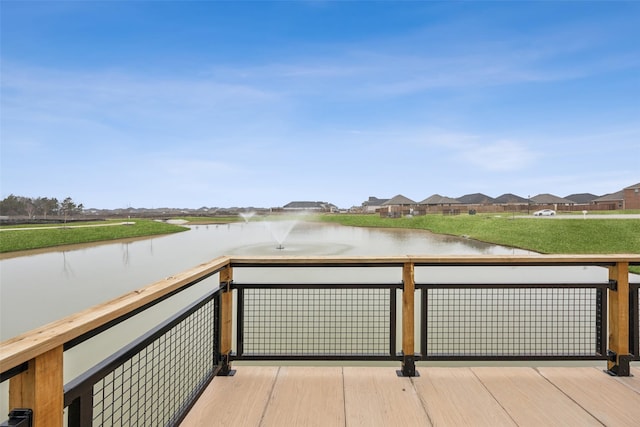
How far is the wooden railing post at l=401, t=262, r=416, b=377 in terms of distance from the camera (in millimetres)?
2406

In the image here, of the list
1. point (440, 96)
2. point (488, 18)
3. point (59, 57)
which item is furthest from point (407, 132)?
point (59, 57)

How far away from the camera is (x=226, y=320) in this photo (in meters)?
2.46

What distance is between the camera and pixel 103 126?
31.5 m

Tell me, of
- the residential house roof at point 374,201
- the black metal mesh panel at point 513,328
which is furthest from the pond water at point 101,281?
the residential house roof at point 374,201

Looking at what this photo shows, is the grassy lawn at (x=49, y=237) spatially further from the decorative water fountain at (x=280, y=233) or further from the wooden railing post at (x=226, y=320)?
the wooden railing post at (x=226, y=320)

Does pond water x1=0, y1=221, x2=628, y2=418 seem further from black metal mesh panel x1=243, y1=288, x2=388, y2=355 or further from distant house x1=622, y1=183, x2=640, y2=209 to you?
distant house x1=622, y1=183, x2=640, y2=209

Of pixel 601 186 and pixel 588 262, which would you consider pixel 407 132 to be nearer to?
pixel 588 262

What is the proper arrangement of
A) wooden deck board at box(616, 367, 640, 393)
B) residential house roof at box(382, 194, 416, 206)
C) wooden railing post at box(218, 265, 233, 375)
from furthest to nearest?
1. residential house roof at box(382, 194, 416, 206)
2. wooden railing post at box(218, 265, 233, 375)
3. wooden deck board at box(616, 367, 640, 393)

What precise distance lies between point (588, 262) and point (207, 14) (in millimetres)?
20870

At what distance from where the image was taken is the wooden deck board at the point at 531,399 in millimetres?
1872

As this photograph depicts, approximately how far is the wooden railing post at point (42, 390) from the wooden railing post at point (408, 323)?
204 centimetres

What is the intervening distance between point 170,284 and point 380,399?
4.91 ft

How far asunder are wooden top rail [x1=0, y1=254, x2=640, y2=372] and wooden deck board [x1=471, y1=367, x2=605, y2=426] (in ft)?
2.72

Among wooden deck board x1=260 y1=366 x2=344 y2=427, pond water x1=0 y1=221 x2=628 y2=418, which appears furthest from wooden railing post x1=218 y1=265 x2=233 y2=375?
pond water x1=0 y1=221 x2=628 y2=418
